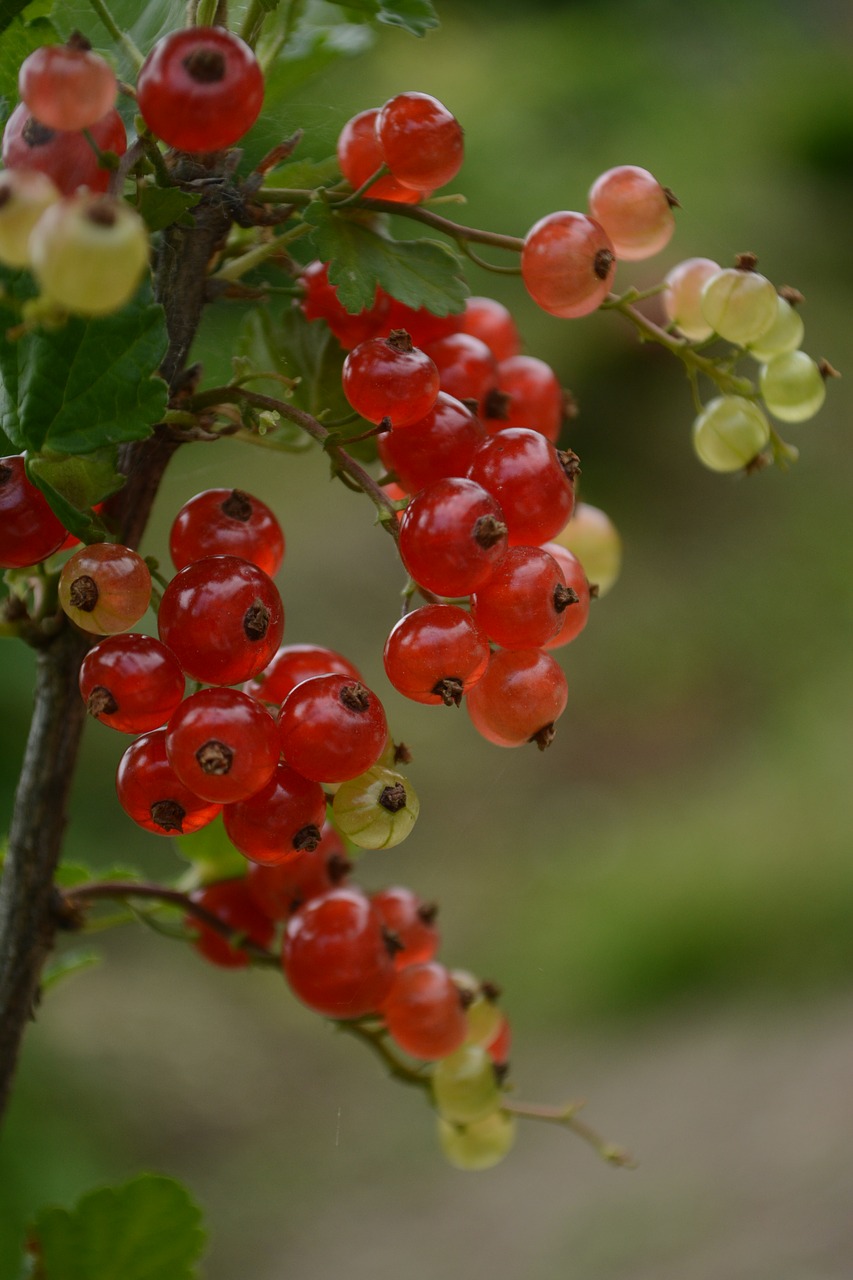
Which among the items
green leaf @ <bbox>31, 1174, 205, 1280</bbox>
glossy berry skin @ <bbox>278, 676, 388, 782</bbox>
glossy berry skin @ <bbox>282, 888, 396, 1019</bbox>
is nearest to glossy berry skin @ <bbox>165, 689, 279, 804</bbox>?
glossy berry skin @ <bbox>278, 676, 388, 782</bbox>

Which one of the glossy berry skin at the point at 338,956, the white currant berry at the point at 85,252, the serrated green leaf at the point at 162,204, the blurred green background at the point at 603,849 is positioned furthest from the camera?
the blurred green background at the point at 603,849

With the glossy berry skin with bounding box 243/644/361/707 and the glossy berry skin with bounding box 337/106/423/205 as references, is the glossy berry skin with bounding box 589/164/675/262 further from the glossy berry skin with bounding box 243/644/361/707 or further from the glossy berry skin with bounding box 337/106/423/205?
the glossy berry skin with bounding box 243/644/361/707

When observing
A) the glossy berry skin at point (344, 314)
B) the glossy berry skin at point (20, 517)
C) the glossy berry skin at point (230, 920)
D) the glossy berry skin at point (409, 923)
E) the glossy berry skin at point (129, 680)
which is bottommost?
the glossy berry skin at point (230, 920)

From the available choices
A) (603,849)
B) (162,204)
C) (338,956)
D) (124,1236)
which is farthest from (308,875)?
(603,849)

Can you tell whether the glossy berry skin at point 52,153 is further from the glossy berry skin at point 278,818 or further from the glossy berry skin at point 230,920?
the glossy berry skin at point 230,920

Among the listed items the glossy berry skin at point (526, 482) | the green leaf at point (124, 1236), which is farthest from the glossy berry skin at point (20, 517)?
the green leaf at point (124, 1236)
